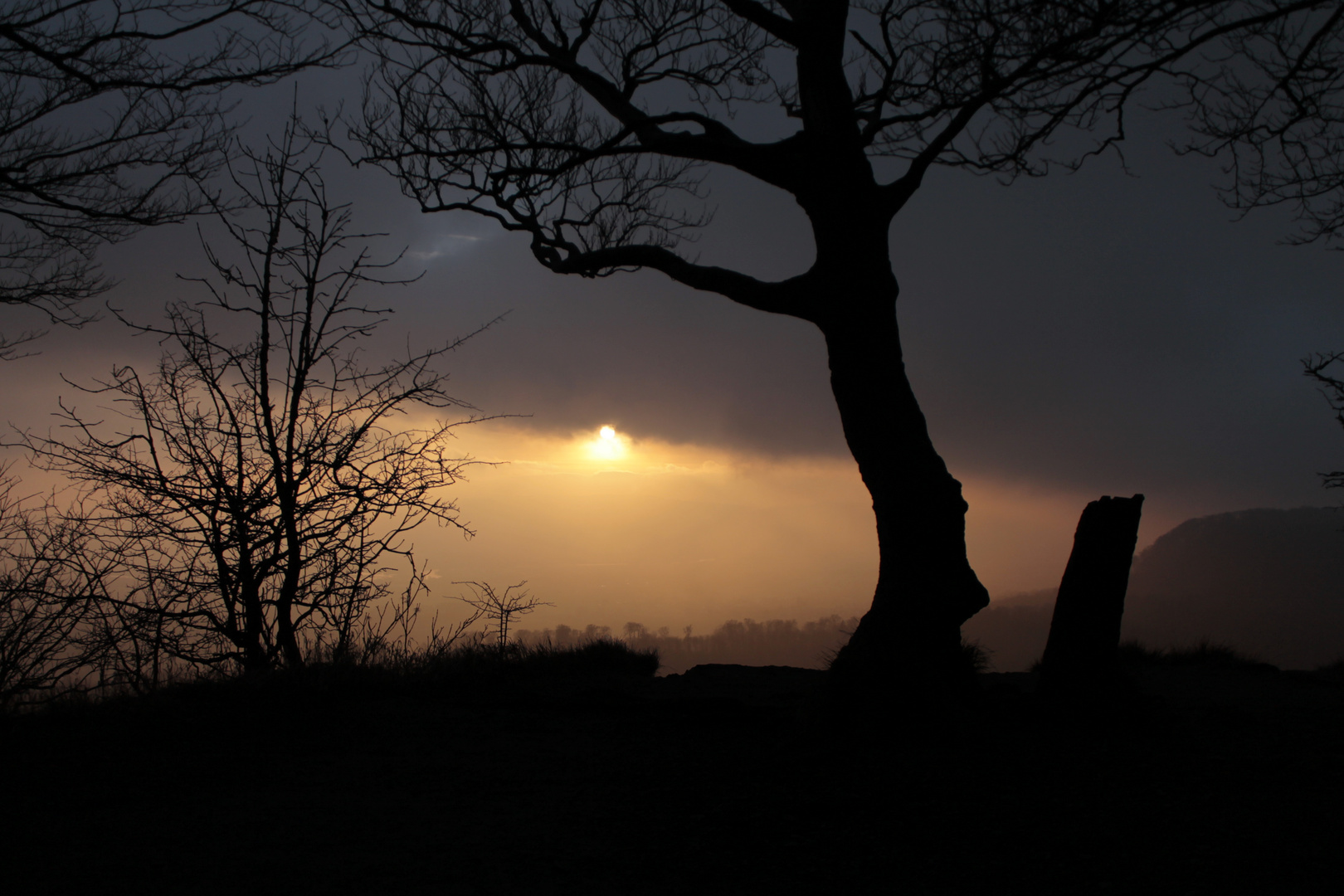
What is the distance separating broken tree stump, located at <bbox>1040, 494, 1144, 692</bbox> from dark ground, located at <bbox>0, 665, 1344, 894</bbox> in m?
0.25

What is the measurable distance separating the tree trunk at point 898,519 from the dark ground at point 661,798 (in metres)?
0.36

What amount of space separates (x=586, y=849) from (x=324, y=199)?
20.2ft

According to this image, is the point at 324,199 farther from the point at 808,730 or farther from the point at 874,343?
the point at 808,730

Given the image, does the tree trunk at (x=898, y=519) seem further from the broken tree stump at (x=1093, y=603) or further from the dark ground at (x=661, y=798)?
the broken tree stump at (x=1093, y=603)

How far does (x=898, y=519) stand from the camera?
16.6 ft

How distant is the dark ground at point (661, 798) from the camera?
304 cm

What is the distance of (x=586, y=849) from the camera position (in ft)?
11.1

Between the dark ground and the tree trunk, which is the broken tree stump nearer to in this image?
the dark ground

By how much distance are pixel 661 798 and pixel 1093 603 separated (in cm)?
302

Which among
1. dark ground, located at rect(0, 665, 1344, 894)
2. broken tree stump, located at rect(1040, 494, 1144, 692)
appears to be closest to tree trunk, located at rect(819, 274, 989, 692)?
dark ground, located at rect(0, 665, 1344, 894)

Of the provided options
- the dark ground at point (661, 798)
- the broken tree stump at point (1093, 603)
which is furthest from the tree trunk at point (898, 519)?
the broken tree stump at point (1093, 603)

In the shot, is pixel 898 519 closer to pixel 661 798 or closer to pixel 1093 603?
pixel 1093 603

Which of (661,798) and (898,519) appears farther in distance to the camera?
(898,519)

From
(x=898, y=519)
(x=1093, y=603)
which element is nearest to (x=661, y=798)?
(x=898, y=519)
